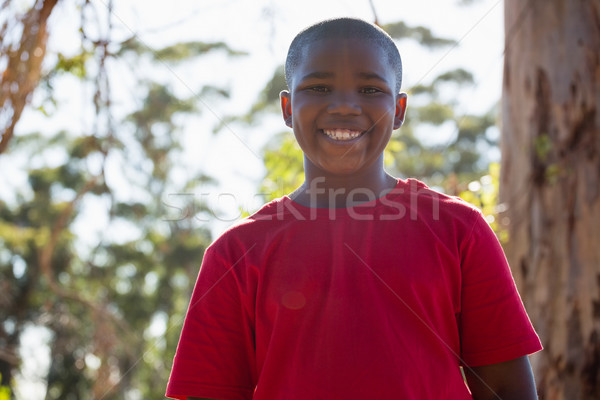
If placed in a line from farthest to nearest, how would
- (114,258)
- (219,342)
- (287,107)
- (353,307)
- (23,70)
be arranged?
(114,258) < (23,70) < (287,107) < (219,342) < (353,307)

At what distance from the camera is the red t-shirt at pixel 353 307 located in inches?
49.2

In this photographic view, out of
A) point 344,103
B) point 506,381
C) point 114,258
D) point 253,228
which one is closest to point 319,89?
point 344,103

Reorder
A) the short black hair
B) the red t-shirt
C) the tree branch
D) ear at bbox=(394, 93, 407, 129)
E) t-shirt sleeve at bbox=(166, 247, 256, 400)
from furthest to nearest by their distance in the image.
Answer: the tree branch → ear at bbox=(394, 93, 407, 129) → the short black hair → t-shirt sleeve at bbox=(166, 247, 256, 400) → the red t-shirt

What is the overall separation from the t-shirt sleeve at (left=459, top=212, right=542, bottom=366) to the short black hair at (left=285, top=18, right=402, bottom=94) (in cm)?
48

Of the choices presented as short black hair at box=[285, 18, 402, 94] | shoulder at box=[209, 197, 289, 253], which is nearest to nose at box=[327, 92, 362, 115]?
short black hair at box=[285, 18, 402, 94]

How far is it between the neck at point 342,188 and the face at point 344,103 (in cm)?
3

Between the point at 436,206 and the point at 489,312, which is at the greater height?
the point at 436,206

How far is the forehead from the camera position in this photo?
56.8 inches

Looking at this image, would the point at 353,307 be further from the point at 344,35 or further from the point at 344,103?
the point at 344,35

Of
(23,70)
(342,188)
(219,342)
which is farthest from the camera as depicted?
(23,70)

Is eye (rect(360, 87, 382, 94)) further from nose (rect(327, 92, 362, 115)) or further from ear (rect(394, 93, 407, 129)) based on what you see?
ear (rect(394, 93, 407, 129))

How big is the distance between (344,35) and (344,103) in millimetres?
167

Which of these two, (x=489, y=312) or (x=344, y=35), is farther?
(x=344, y=35)

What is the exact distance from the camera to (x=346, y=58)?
1446mm
